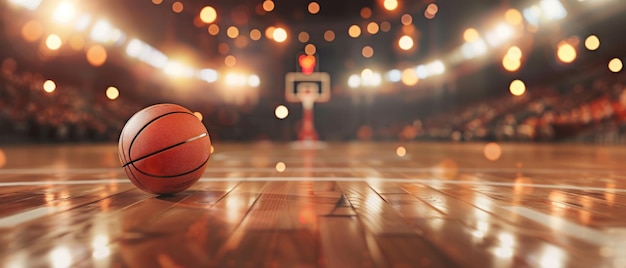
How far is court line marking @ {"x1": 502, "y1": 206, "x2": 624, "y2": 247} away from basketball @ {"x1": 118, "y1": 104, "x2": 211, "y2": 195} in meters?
1.71

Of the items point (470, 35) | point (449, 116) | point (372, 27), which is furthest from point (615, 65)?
point (372, 27)

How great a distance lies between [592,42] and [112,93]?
16819mm

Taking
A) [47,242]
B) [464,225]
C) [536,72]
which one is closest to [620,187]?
[464,225]

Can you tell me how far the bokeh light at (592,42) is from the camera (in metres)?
13.4

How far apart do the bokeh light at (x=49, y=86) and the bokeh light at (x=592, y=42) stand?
53.8 feet

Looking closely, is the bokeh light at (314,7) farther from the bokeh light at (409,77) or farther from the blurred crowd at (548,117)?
the blurred crowd at (548,117)

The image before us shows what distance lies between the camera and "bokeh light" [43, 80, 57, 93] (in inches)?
556

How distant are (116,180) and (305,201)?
75.8 inches

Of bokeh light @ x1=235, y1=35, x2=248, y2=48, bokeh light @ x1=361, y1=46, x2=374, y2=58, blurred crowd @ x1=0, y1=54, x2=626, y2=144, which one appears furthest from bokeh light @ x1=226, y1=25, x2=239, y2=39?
bokeh light @ x1=361, y1=46, x2=374, y2=58

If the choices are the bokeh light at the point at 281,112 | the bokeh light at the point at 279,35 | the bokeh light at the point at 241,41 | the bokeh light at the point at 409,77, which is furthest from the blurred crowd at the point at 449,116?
the bokeh light at the point at 279,35

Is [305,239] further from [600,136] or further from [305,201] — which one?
[600,136]

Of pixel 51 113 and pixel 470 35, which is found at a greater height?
pixel 470 35

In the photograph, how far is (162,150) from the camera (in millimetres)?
2541

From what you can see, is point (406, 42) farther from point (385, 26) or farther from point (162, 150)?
point (162, 150)
